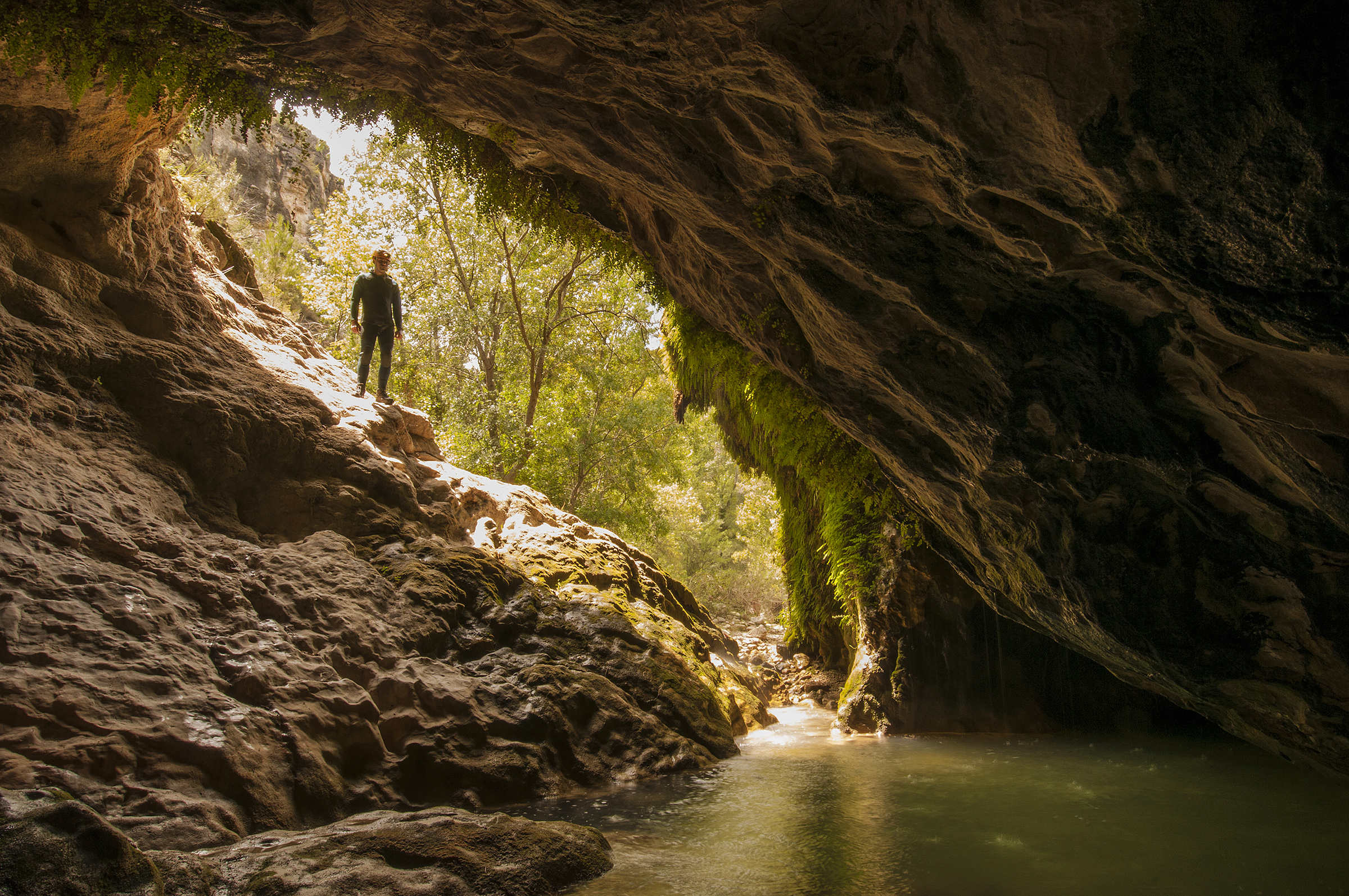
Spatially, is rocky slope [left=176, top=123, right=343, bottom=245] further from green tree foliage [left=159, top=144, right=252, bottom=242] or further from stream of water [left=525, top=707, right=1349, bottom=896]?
stream of water [left=525, top=707, right=1349, bottom=896]

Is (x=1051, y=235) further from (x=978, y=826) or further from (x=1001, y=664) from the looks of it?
(x=1001, y=664)

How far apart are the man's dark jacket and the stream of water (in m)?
6.60

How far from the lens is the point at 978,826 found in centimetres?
487

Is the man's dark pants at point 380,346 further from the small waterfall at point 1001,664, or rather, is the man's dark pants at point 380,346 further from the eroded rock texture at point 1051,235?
the small waterfall at point 1001,664

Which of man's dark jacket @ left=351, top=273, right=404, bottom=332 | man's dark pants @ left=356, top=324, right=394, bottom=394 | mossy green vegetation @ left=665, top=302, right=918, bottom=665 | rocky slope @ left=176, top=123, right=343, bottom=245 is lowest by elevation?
mossy green vegetation @ left=665, top=302, right=918, bottom=665

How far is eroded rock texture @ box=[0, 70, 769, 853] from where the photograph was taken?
414 centimetres

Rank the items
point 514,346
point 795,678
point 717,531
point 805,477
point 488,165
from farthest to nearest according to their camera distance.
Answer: point 717,531 < point 514,346 < point 795,678 < point 805,477 < point 488,165

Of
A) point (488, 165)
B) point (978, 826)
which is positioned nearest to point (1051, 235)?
point (978, 826)

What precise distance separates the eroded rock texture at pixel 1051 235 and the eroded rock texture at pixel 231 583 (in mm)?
3264

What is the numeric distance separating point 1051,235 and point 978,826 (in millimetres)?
4026

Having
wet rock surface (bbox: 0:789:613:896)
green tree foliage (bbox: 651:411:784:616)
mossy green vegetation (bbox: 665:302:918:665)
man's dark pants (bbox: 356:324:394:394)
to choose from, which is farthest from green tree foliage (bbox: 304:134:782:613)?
wet rock surface (bbox: 0:789:613:896)

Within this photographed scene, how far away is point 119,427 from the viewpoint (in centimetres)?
594

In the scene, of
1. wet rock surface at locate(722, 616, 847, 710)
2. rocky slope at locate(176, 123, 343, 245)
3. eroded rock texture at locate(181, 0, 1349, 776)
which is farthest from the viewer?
rocky slope at locate(176, 123, 343, 245)

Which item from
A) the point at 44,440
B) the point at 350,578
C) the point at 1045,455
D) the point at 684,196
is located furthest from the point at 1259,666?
the point at 44,440
